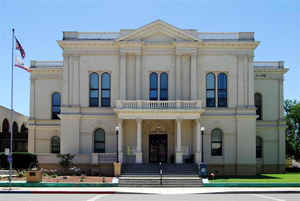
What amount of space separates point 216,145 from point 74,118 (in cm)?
1439

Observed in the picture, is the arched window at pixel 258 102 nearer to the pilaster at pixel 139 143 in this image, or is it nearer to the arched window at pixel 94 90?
the pilaster at pixel 139 143

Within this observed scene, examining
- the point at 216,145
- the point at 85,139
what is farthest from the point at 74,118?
the point at 216,145

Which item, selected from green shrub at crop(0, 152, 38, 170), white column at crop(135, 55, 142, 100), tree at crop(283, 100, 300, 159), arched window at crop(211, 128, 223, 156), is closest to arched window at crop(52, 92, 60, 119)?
green shrub at crop(0, 152, 38, 170)

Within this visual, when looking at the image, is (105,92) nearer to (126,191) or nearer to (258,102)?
(126,191)

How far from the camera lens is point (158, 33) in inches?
1752

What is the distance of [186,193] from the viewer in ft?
95.9

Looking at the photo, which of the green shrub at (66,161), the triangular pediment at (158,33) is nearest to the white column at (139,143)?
the green shrub at (66,161)

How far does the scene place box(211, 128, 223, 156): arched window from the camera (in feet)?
146

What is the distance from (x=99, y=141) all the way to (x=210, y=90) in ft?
40.3

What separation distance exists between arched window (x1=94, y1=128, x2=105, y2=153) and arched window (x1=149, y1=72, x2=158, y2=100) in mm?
6056

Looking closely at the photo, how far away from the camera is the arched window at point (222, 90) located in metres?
44.8

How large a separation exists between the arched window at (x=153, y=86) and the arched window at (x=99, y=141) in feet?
19.9

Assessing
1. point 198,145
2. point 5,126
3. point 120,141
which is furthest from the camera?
point 5,126

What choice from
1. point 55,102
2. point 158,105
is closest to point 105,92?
point 158,105
